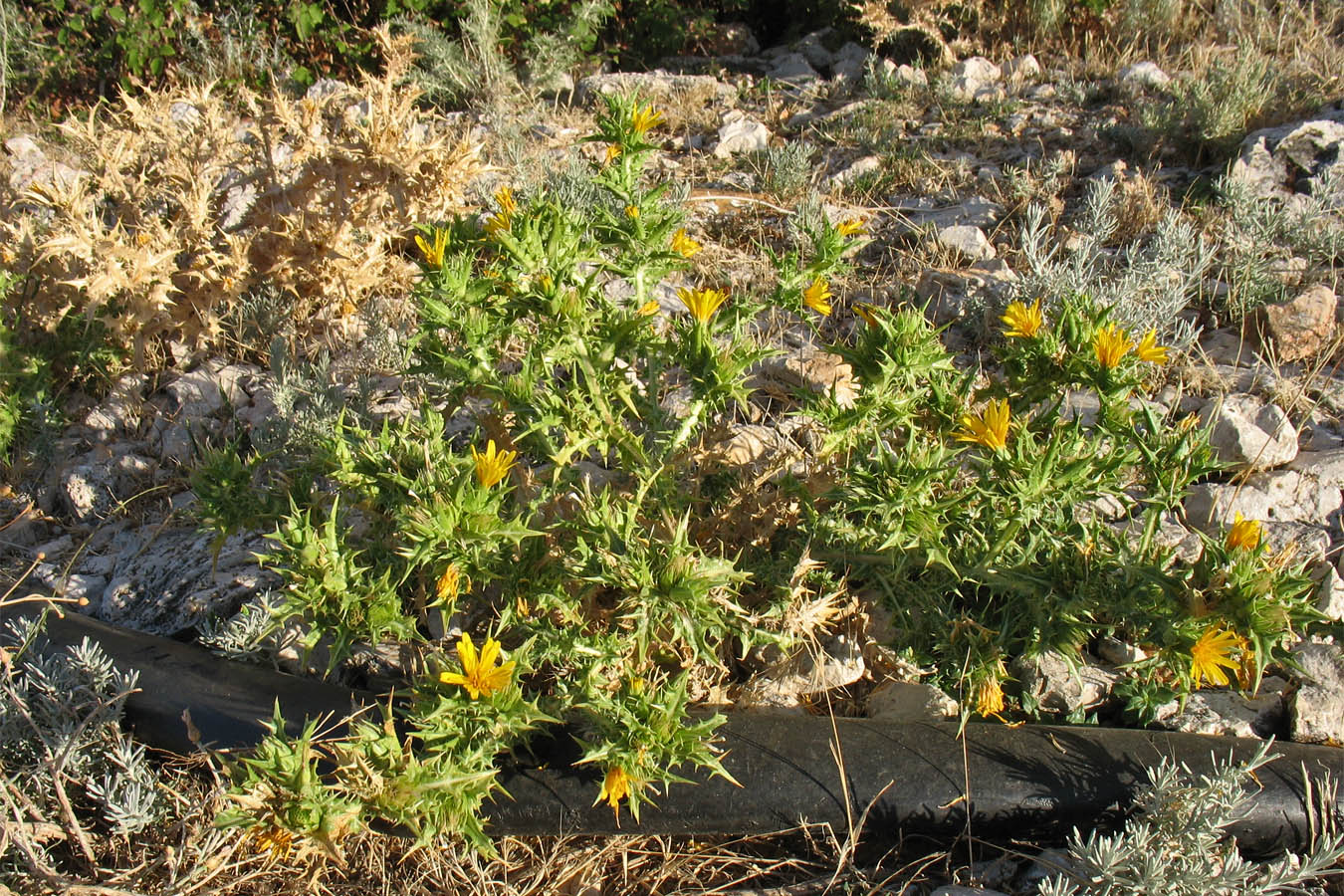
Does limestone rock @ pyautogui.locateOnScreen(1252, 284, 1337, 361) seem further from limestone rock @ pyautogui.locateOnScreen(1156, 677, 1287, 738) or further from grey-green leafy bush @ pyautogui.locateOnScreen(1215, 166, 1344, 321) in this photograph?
limestone rock @ pyautogui.locateOnScreen(1156, 677, 1287, 738)

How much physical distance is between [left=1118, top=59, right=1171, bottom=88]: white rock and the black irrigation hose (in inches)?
142

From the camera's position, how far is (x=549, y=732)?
201 centimetres

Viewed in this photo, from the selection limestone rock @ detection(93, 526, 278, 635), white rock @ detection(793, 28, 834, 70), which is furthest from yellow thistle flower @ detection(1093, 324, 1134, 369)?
white rock @ detection(793, 28, 834, 70)

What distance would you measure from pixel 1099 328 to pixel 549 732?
1.44m

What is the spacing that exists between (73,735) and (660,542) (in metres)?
1.33

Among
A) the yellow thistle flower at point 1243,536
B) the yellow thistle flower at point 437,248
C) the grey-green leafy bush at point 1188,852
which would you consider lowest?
the grey-green leafy bush at point 1188,852

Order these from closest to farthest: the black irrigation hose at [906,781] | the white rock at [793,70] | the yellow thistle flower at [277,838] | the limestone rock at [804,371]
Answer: the yellow thistle flower at [277,838] < the black irrigation hose at [906,781] < the limestone rock at [804,371] < the white rock at [793,70]

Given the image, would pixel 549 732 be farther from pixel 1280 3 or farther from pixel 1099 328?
pixel 1280 3

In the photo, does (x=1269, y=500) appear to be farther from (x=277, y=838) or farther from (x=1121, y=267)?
(x=277, y=838)

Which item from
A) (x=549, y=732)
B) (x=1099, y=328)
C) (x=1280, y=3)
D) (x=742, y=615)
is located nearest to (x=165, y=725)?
(x=549, y=732)

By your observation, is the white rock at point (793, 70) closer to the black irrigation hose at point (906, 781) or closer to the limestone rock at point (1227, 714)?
the limestone rock at point (1227, 714)

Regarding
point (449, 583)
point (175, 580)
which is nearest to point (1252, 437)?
point (449, 583)

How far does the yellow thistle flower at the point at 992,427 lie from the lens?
1843 mm

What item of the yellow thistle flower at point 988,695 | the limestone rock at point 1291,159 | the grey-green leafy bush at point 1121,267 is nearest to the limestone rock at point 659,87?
the grey-green leafy bush at point 1121,267
